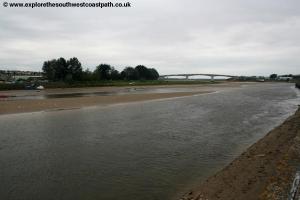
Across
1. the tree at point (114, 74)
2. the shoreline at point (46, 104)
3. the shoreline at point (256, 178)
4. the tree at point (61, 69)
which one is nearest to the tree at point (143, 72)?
the tree at point (114, 74)

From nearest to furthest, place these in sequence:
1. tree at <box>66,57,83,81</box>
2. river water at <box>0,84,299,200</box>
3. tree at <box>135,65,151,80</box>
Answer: river water at <box>0,84,299,200</box>, tree at <box>66,57,83,81</box>, tree at <box>135,65,151,80</box>

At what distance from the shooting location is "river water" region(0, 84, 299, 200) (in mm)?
8469

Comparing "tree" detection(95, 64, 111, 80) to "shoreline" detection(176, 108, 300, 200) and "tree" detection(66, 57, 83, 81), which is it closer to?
"tree" detection(66, 57, 83, 81)

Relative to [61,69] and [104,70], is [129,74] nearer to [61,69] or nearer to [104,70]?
[104,70]

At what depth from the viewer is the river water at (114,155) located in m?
8.47

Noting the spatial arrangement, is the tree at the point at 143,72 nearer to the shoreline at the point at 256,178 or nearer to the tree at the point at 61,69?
the tree at the point at 61,69

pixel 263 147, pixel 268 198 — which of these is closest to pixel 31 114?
pixel 263 147

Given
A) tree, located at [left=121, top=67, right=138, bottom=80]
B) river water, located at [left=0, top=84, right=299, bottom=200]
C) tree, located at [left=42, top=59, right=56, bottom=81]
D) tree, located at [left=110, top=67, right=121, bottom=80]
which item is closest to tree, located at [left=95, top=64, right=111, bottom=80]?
tree, located at [left=110, top=67, right=121, bottom=80]

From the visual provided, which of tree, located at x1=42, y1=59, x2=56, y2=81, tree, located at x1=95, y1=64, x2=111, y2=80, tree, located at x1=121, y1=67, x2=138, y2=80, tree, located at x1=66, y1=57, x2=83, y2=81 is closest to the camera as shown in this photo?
tree, located at x1=66, y1=57, x2=83, y2=81

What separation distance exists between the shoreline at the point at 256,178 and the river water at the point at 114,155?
30.2 inches

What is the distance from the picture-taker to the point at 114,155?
11.9 metres

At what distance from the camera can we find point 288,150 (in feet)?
33.8

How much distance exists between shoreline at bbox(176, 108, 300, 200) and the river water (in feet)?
2.52

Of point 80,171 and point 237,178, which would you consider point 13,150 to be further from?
point 237,178
